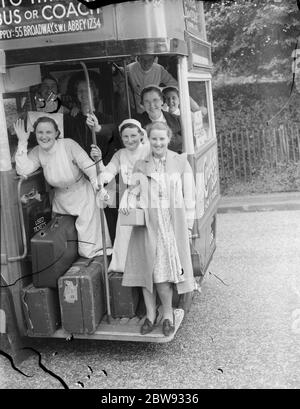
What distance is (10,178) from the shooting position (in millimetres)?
3279

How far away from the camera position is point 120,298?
11.6 ft

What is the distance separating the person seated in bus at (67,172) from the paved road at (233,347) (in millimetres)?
604

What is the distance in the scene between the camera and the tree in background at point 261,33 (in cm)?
266

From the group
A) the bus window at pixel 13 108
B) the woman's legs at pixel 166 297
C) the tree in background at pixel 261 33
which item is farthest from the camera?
the woman's legs at pixel 166 297

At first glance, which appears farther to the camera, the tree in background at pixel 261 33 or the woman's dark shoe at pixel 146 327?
the woman's dark shoe at pixel 146 327

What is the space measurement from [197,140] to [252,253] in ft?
2.67

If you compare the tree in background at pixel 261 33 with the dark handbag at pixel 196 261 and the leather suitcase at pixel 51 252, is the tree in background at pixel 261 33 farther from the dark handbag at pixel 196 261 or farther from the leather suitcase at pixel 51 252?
the leather suitcase at pixel 51 252

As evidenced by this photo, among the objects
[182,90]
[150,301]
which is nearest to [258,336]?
[150,301]

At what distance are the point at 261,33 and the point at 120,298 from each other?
1.62m

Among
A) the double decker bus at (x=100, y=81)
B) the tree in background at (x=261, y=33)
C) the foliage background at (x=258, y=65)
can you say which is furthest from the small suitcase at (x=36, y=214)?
the tree in background at (x=261, y=33)

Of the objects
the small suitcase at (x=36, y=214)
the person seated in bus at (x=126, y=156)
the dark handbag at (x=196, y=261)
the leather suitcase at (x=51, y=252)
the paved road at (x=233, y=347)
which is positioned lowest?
the paved road at (x=233, y=347)

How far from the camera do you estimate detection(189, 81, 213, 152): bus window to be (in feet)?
11.6

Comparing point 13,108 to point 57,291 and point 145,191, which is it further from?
point 57,291

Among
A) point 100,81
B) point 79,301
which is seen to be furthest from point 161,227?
point 100,81
